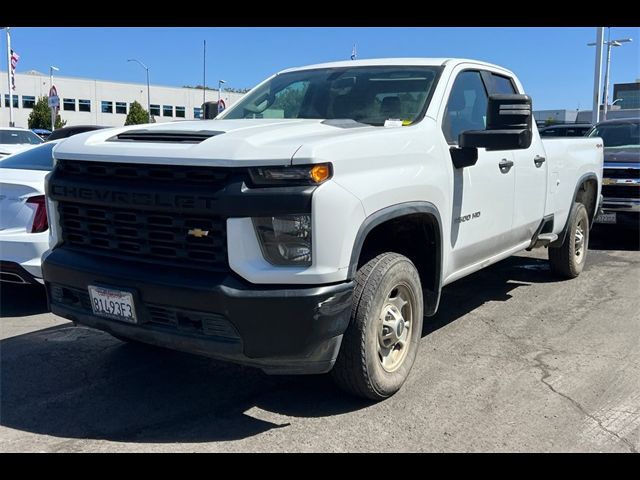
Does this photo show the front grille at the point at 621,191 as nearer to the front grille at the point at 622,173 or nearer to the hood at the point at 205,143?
the front grille at the point at 622,173

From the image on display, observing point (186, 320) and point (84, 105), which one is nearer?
Answer: point (186, 320)

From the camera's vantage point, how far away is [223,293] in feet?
10.1

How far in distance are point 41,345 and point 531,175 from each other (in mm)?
4224

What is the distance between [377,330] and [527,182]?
2.49 m

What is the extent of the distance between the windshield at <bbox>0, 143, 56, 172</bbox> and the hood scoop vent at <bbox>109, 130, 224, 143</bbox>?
107 inches

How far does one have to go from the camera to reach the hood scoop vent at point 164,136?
345cm

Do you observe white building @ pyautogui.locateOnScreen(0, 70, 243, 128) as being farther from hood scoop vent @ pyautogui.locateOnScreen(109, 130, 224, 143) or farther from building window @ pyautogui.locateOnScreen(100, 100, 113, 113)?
hood scoop vent @ pyautogui.locateOnScreen(109, 130, 224, 143)

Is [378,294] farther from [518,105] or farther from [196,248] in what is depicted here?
[518,105]

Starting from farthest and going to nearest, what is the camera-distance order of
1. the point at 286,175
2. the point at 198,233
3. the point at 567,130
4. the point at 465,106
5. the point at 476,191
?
1. the point at 567,130
2. the point at 465,106
3. the point at 476,191
4. the point at 198,233
5. the point at 286,175

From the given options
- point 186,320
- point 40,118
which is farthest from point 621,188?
point 40,118

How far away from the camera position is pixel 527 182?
539 centimetres

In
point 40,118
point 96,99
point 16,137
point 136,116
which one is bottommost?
point 16,137

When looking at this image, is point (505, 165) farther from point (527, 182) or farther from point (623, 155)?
point (623, 155)

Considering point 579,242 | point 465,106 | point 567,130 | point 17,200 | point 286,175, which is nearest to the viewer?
point 286,175
